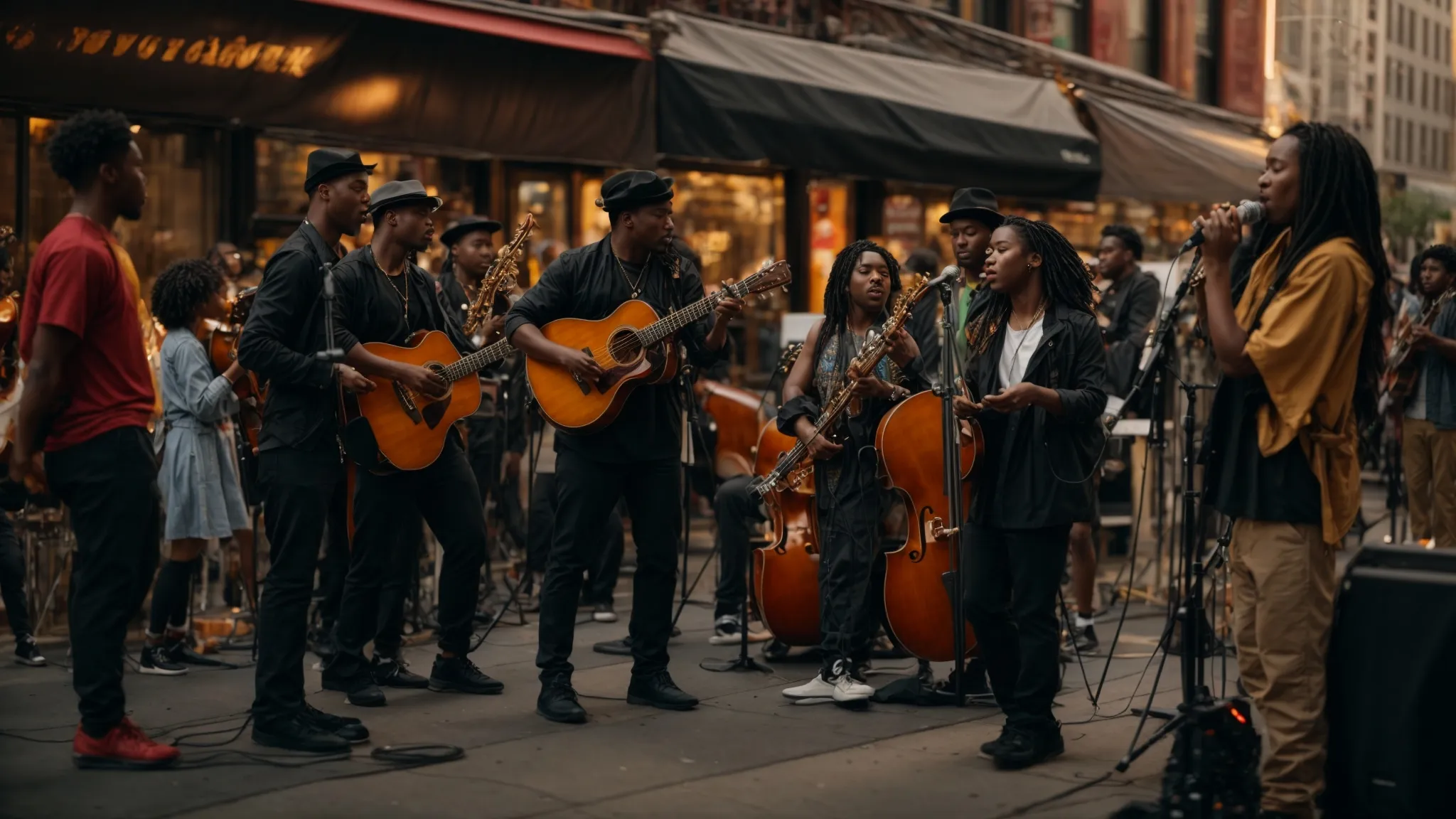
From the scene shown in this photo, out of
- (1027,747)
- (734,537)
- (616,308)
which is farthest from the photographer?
(734,537)

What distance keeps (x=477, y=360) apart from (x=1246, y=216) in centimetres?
341

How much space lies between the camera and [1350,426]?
5.38 m

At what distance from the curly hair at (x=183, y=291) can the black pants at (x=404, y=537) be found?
1728mm

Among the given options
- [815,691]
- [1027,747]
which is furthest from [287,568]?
[1027,747]

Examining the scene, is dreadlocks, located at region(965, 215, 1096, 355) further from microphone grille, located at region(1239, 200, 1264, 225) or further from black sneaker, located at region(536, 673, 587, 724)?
black sneaker, located at region(536, 673, 587, 724)

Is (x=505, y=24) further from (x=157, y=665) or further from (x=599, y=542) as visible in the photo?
(x=599, y=542)

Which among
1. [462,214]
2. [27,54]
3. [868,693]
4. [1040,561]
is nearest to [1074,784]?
[1040,561]

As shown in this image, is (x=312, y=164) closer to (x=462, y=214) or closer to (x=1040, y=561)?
(x=1040, y=561)

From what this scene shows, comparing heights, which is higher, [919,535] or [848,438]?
[848,438]

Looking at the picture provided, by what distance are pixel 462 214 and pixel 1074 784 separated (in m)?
8.11

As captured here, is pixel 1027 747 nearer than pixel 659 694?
Yes

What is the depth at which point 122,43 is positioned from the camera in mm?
9922

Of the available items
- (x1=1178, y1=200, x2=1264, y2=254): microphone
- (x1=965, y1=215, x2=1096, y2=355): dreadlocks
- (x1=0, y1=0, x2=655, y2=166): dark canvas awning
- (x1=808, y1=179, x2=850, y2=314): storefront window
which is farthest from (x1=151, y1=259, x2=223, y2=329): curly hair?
(x1=808, y1=179, x2=850, y2=314): storefront window

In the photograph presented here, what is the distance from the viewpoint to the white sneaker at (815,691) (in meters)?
7.39
